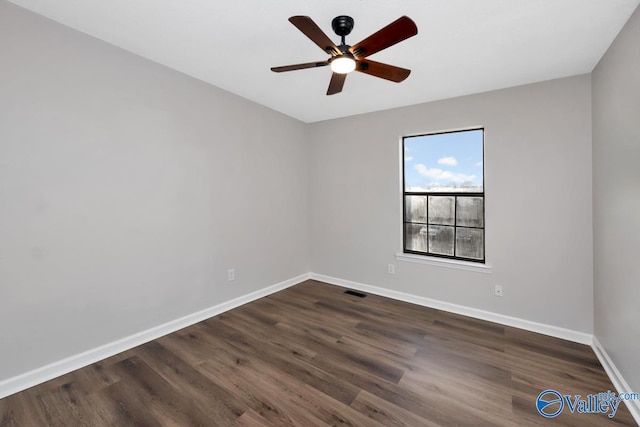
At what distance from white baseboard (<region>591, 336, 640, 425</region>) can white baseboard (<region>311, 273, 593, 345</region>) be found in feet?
0.51

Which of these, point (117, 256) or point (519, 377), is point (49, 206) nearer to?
point (117, 256)

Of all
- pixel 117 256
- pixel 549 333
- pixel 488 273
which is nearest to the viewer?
pixel 117 256

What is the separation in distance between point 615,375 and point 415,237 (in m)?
2.05

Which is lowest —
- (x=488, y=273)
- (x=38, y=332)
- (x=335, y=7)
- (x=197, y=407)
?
(x=197, y=407)

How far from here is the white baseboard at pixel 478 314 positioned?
2.58m

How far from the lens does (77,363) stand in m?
2.12

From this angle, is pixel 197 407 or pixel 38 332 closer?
pixel 197 407

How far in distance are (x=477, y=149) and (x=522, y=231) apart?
1.01 m

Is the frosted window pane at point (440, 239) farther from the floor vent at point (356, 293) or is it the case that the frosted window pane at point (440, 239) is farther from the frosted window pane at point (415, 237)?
the floor vent at point (356, 293)

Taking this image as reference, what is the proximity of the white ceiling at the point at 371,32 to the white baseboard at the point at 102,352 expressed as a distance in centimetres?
250

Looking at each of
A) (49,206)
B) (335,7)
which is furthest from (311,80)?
(49,206)

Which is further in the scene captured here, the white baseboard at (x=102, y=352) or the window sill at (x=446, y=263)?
the window sill at (x=446, y=263)

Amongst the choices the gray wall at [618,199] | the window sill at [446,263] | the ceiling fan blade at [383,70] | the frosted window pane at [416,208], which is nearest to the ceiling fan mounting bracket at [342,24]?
the ceiling fan blade at [383,70]

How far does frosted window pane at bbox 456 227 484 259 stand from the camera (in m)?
3.14
